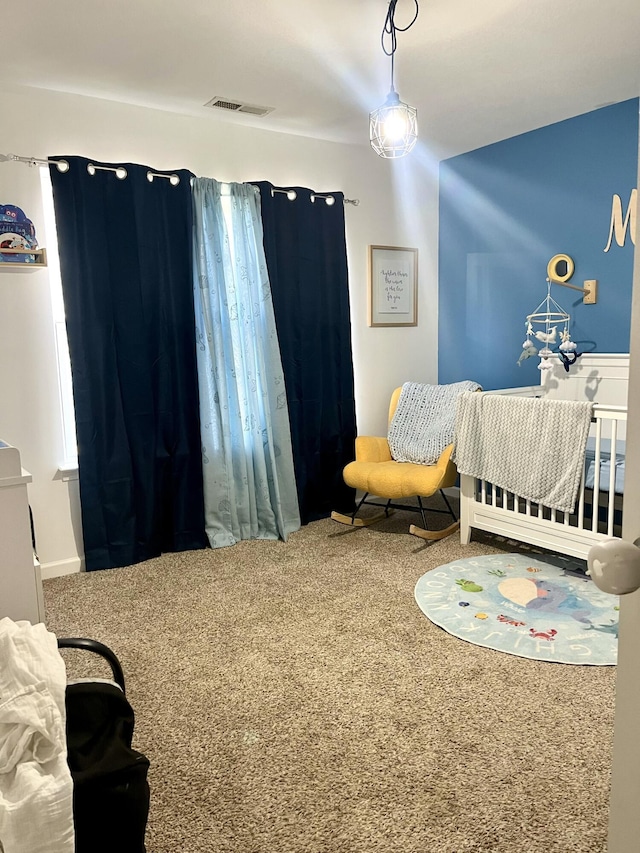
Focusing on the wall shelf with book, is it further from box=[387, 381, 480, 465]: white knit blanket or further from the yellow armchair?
box=[387, 381, 480, 465]: white knit blanket

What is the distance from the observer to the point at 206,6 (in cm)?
231

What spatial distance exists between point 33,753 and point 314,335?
3.09 meters

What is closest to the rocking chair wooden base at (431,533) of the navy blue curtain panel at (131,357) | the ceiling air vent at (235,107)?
the navy blue curtain panel at (131,357)

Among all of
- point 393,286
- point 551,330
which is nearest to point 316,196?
point 393,286

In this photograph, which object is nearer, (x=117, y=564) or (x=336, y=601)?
(x=336, y=601)

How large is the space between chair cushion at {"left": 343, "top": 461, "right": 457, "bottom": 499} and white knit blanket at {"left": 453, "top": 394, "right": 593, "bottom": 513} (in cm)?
18

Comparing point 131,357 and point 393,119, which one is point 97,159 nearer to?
point 131,357

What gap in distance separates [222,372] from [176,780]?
7.32 ft

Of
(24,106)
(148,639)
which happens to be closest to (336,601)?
(148,639)

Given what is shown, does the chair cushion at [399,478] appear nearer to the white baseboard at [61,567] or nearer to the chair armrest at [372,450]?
the chair armrest at [372,450]

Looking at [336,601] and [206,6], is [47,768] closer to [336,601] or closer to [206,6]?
[336,601]

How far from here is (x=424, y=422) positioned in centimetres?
395

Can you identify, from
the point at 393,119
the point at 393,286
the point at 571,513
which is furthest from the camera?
the point at 393,286

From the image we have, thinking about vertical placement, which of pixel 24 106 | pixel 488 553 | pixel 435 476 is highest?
pixel 24 106
